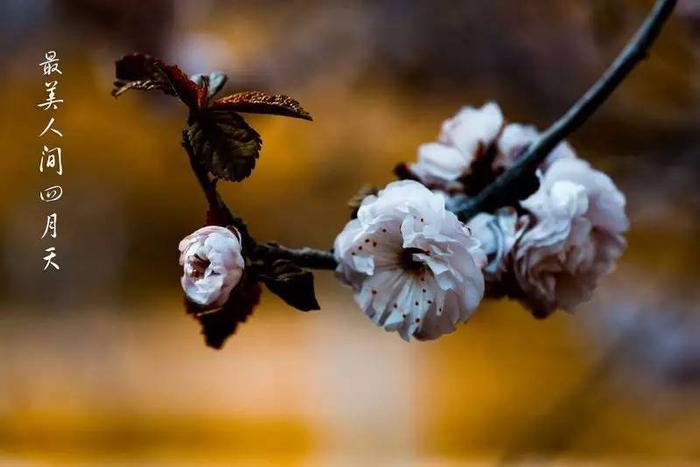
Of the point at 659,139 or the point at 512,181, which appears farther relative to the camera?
the point at 659,139

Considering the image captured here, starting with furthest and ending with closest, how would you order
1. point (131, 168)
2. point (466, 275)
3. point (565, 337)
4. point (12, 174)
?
point (565, 337), point (131, 168), point (12, 174), point (466, 275)

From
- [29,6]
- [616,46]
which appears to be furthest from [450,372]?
[29,6]

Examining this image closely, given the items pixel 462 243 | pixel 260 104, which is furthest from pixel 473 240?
pixel 260 104

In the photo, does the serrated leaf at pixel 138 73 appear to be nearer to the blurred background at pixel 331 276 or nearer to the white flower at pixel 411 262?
the white flower at pixel 411 262

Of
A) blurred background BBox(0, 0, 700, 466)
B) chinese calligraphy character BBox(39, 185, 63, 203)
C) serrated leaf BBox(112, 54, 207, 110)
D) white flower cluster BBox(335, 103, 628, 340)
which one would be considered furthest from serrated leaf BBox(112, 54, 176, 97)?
blurred background BBox(0, 0, 700, 466)

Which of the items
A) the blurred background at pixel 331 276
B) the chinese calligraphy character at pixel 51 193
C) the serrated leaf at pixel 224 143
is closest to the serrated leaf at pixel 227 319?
the serrated leaf at pixel 224 143

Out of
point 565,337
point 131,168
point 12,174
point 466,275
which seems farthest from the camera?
point 565,337

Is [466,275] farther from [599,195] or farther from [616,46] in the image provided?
[616,46]
